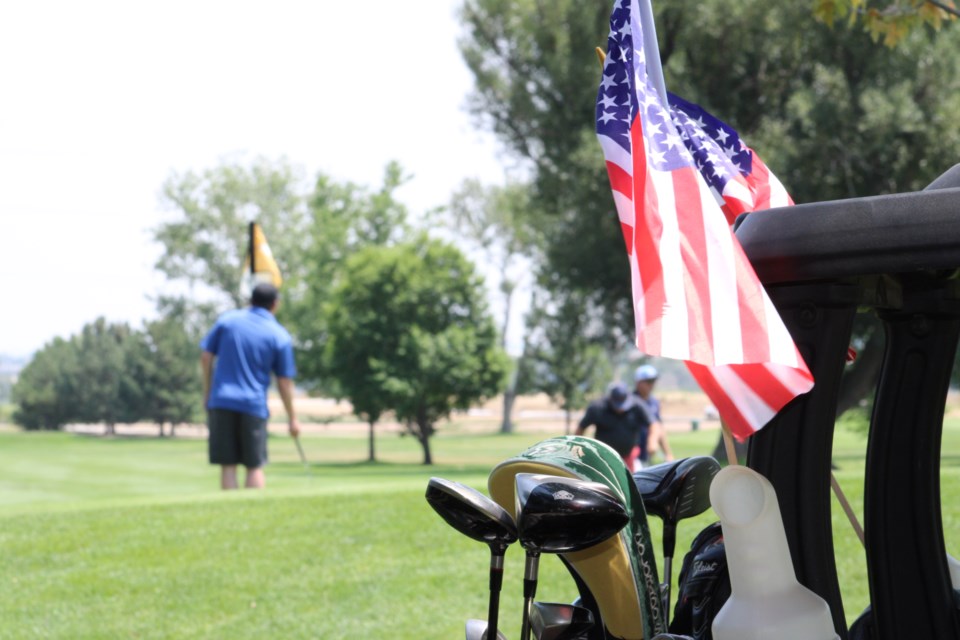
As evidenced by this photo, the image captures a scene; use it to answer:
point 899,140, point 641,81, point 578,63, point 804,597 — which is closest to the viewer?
point 804,597

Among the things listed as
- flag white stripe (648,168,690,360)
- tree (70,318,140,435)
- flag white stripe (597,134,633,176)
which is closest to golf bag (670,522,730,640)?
flag white stripe (648,168,690,360)

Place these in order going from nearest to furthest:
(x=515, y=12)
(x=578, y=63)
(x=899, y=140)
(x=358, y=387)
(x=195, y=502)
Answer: (x=195, y=502)
(x=899, y=140)
(x=578, y=63)
(x=515, y=12)
(x=358, y=387)

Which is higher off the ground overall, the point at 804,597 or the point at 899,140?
the point at 899,140

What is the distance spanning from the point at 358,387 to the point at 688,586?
139 ft

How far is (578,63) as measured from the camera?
2511 centimetres

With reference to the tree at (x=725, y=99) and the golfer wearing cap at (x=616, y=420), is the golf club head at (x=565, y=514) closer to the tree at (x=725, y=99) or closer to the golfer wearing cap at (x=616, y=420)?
the golfer wearing cap at (x=616, y=420)

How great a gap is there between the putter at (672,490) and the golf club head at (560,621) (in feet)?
1.09

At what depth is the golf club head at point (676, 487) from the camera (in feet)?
7.80

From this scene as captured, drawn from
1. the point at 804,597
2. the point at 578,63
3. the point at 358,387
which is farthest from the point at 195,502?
the point at 358,387

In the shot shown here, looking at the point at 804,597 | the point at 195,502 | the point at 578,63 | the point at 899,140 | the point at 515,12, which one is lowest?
the point at 195,502

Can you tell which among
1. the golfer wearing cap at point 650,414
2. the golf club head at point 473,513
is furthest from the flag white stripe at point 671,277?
the golfer wearing cap at point 650,414

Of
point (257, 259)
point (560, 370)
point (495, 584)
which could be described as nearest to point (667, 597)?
point (495, 584)

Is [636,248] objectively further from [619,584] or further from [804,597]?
[619,584]

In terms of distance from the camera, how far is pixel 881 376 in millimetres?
1872
